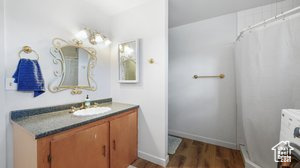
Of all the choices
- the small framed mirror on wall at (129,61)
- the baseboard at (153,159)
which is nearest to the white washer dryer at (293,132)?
the baseboard at (153,159)

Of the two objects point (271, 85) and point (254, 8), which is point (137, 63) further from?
point (254, 8)

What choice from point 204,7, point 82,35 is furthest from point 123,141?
point 204,7

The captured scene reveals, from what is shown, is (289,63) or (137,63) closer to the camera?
(289,63)

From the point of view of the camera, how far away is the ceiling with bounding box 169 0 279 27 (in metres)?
1.84

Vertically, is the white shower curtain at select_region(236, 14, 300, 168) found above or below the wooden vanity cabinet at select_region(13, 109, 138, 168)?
above

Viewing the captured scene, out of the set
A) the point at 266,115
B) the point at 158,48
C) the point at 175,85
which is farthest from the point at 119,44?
the point at 266,115

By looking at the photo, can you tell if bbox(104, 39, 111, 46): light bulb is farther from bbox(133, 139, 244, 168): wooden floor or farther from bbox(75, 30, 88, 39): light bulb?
bbox(133, 139, 244, 168): wooden floor

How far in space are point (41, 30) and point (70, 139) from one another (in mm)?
1262

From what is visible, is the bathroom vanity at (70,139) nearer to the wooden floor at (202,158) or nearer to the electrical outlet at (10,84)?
the electrical outlet at (10,84)

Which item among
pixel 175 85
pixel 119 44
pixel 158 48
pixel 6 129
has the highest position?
pixel 119 44

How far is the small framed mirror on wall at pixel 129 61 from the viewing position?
1837 mm

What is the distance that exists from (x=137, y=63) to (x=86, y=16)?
1.04 m

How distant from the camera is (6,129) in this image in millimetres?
1169

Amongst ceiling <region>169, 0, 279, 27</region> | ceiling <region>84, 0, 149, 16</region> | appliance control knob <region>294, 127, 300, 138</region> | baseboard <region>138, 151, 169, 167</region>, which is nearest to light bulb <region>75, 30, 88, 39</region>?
ceiling <region>84, 0, 149, 16</region>
